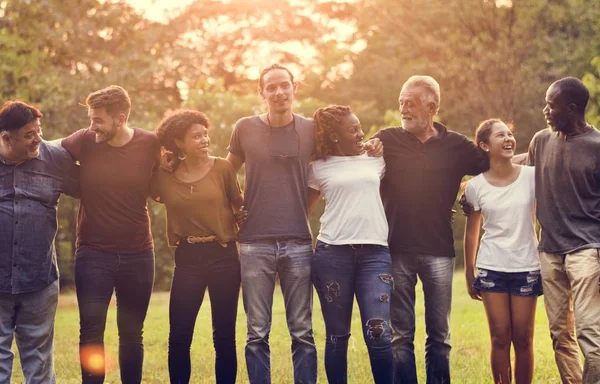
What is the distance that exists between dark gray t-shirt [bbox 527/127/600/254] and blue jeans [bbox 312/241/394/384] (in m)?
1.16

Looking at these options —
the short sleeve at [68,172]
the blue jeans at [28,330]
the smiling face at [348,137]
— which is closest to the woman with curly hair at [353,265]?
the smiling face at [348,137]

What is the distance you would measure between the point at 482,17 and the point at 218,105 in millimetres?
7769

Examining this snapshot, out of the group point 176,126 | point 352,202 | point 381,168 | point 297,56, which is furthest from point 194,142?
point 297,56

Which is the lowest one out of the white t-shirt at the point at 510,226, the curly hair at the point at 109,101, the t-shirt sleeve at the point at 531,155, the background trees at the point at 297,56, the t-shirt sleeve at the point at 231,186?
the white t-shirt at the point at 510,226

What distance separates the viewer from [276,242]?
6.11 m

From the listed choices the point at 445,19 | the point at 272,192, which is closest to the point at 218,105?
the point at 445,19

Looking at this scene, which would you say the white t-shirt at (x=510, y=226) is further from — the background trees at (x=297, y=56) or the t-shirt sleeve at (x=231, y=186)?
the background trees at (x=297, y=56)

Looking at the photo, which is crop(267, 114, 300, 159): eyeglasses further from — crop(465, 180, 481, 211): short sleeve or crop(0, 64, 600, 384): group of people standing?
crop(465, 180, 481, 211): short sleeve

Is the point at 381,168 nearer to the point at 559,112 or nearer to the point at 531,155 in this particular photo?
the point at 531,155

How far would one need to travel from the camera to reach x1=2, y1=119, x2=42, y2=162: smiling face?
5.80 meters

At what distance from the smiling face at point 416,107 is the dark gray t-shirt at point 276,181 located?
73cm

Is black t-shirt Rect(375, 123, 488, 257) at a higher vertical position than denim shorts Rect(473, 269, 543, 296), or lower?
higher

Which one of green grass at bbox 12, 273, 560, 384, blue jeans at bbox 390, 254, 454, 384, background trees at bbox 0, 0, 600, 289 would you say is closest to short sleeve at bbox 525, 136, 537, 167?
blue jeans at bbox 390, 254, 454, 384

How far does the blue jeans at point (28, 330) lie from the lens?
5855mm
